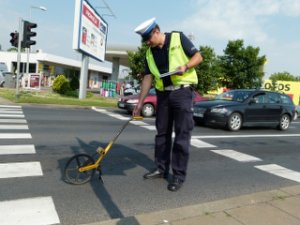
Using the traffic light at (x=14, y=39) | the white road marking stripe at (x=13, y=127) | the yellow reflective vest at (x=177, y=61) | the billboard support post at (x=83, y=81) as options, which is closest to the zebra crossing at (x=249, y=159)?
the yellow reflective vest at (x=177, y=61)

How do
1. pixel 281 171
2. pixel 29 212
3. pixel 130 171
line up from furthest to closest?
pixel 281 171, pixel 130 171, pixel 29 212

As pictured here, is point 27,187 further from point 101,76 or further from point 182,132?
point 101,76

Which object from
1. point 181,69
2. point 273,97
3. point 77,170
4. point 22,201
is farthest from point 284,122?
point 22,201

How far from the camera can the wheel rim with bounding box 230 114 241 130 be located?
11.6 m

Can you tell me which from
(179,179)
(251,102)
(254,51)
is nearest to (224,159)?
(179,179)

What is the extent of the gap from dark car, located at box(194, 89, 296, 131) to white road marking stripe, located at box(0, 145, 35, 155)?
6.59m

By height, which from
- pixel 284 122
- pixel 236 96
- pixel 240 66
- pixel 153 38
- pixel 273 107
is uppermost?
pixel 240 66

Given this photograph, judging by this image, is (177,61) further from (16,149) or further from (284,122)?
(284,122)

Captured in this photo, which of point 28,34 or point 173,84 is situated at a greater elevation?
point 28,34

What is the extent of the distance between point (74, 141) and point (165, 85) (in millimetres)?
3743

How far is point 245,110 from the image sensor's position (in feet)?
39.1

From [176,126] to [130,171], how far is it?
1.39 metres

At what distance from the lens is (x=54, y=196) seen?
4.14 metres

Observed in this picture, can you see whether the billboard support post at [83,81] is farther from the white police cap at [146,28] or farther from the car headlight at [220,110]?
the white police cap at [146,28]
